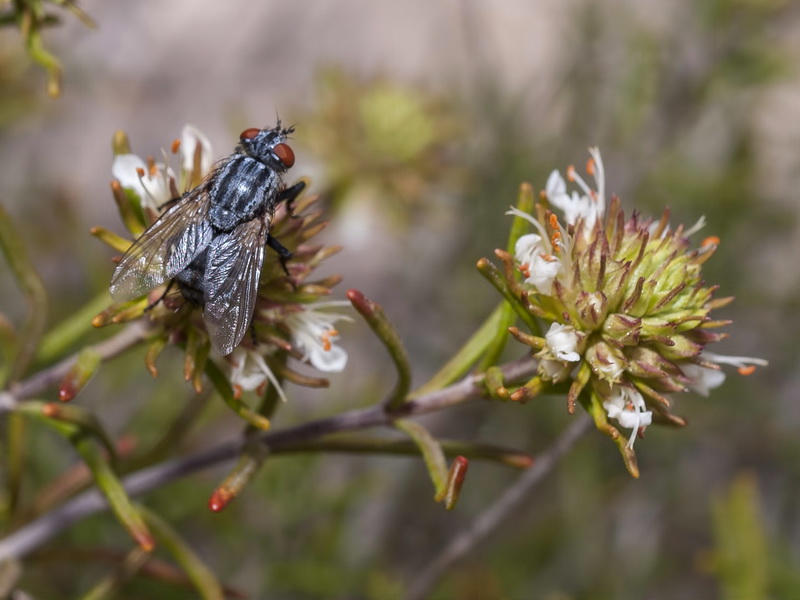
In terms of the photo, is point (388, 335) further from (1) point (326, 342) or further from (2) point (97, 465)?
(2) point (97, 465)

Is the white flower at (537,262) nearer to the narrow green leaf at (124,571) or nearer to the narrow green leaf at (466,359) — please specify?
the narrow green leaf at (466,359)

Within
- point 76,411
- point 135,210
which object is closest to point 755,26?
point 135,210

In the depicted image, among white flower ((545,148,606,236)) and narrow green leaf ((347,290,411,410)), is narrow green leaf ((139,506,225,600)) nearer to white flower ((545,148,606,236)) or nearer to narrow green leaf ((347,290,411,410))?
narrow green leaf ((347,290,411,410))

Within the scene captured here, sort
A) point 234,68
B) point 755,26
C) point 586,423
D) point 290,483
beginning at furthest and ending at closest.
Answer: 1. point 234,68
2. point 755,26
3. point 290,483
4. point 586,423

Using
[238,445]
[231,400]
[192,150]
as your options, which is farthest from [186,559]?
[192,150]

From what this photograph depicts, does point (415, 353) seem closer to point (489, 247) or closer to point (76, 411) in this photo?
point (489, 247)
